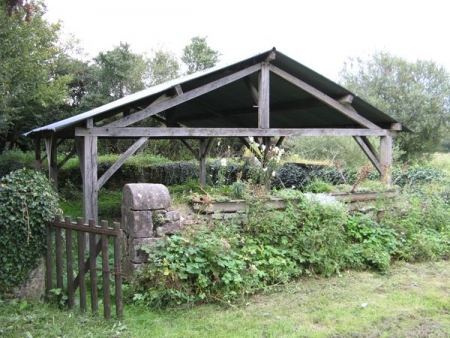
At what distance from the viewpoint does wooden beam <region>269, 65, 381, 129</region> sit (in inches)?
307

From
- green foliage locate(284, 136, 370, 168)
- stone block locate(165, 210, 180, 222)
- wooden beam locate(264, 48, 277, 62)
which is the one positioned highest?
wooden beam locate(264, 48, 277, 62)

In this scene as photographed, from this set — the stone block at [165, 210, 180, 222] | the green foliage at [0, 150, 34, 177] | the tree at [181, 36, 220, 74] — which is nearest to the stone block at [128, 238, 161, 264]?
the stone block at [165, 210, 180, 222]

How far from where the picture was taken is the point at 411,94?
2125 cm

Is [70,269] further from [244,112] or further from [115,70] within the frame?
[115,70]

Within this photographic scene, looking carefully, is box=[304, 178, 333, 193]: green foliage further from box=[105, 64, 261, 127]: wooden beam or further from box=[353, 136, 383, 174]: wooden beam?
box=[105, 64, 261, 127]: wooden beam

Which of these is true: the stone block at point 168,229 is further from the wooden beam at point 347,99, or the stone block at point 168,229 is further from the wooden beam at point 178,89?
the wooden beam at point 347,99

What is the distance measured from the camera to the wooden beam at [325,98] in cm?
780

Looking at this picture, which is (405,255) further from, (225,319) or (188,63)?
(188,63)

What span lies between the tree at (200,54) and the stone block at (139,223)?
19.7 meters

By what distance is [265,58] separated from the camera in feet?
24.8

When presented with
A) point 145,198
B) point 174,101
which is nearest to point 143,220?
point 145,198

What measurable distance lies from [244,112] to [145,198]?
236 inches

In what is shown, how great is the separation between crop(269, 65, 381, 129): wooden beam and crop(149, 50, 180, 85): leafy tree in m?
17.4

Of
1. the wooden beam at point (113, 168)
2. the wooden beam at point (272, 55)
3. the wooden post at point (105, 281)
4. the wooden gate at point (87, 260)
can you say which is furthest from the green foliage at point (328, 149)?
the wooden post at point (105, 281)
